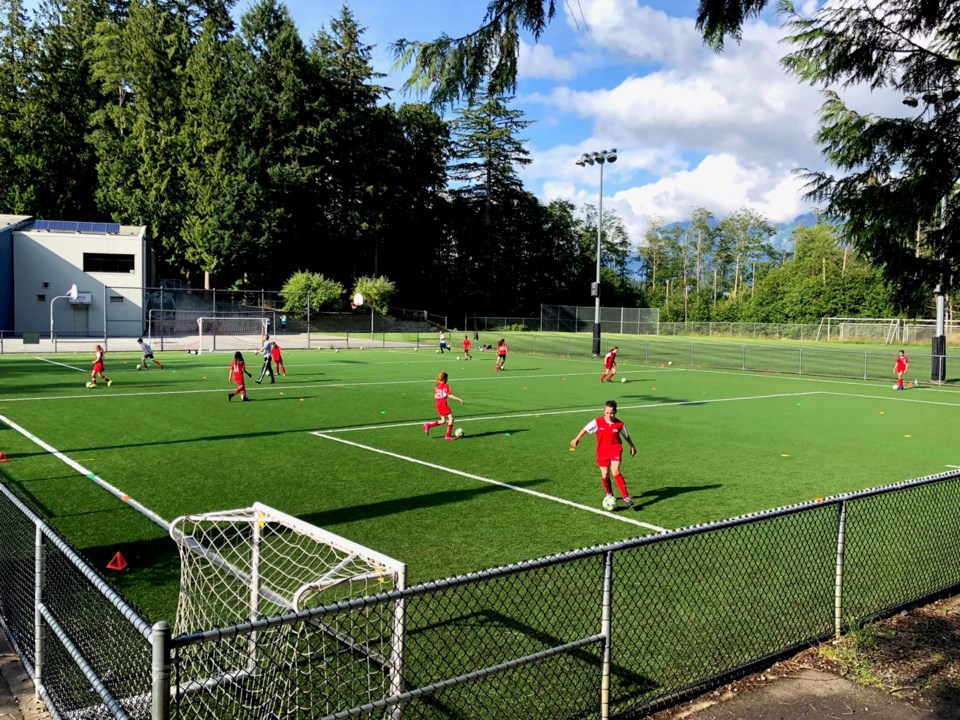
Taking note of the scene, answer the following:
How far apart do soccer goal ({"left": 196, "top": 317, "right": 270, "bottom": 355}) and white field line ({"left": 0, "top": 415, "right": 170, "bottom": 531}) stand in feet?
111

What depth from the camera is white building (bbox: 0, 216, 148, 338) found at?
174ft

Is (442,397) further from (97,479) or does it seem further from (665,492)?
(97,479)

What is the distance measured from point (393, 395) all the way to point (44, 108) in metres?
61.0

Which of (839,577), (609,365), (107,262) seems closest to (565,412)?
(609,365)

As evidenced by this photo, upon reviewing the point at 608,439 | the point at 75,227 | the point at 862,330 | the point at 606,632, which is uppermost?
the point at 75,227

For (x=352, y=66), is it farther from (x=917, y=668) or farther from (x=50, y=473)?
(x=917, y=668)

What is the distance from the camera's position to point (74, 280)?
178 feet

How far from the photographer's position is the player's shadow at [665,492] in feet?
36.9

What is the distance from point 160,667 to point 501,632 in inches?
149

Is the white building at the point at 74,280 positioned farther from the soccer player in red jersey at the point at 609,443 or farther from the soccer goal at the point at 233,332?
the soccer player in red jersey at the point at 609,443

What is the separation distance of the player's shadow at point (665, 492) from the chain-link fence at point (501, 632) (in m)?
2.14

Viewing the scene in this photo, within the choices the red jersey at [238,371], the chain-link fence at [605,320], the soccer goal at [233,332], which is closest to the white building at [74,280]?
the soccer goal at [233,332]

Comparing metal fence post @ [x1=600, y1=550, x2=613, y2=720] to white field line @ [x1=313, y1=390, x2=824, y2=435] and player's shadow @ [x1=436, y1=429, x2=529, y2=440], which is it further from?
white field line @ [x1=313, y1=390, x2=824, y2=435]

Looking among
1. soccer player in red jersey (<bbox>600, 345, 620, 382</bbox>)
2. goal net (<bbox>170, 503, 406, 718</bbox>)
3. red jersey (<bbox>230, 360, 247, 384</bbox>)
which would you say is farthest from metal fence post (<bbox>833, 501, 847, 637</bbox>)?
soccer player in red jersey (<bbox>600, 345, 620, 382</bbox>)
